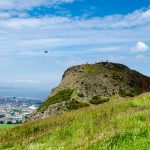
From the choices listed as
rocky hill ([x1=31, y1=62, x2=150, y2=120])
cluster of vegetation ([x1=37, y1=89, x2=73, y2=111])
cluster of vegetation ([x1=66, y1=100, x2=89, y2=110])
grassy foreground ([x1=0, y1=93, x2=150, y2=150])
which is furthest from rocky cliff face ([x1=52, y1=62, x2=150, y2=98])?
grassy foreground ([x1=0, y1=93, x2=150, y2=150])

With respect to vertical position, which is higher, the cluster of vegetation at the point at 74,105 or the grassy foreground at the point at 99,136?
the cluster of vegetation at the point at 74,105

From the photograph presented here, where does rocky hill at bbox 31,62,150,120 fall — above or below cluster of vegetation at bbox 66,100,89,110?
above

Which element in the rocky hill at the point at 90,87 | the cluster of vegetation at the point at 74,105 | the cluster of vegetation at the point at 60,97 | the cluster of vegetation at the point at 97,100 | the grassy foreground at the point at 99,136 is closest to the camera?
the grassy foreground at the point at 99,136

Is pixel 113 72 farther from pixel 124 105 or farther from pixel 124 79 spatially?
pixel 124 105

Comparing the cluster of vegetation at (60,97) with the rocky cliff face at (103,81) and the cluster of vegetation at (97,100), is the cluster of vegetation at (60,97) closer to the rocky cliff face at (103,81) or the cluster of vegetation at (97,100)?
the rocky cliff face at (103,81)

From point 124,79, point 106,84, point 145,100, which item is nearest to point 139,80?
point 124,79

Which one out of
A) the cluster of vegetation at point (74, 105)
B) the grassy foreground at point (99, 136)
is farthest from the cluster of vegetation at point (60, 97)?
the grassy foreground at point (99, 136)

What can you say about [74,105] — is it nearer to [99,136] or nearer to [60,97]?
[60,97]

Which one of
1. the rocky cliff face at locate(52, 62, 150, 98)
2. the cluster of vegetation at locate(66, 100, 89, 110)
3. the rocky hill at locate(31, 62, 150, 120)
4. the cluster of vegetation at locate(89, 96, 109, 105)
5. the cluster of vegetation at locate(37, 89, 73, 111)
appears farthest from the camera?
the rocky cliff face at locate(52, 62, 150, 98)

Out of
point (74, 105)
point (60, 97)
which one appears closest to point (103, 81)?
point (60, 97)

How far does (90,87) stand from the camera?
56594mm

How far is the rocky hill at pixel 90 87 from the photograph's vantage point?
5334 cm

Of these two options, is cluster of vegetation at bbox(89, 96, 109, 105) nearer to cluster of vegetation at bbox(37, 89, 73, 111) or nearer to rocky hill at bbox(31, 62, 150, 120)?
rocky hill at bbox(31, 62, 150, 120)

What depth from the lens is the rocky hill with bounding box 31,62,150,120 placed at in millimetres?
53344
